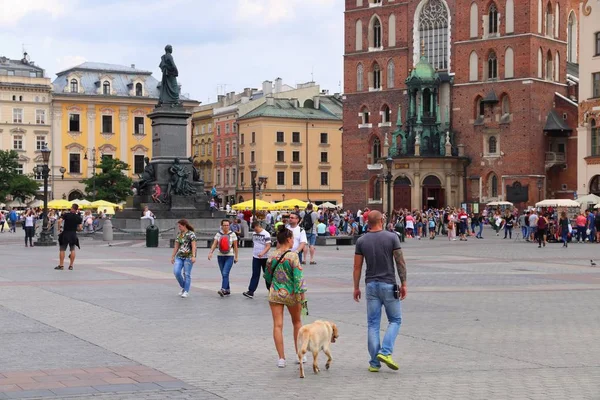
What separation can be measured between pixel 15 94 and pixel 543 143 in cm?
5583

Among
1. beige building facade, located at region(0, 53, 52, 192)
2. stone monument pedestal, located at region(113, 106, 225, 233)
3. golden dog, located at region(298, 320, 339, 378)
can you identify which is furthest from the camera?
beige building facade, located at region(0, 53, 52, 192)

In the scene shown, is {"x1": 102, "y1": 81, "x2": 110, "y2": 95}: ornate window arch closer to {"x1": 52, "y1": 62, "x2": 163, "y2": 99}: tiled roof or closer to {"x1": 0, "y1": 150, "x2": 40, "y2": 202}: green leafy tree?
{"x1": 52, "y1": 62, "x2": 163, "y2": 99}: tiled roof

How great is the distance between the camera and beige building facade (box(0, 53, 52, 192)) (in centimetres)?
10456

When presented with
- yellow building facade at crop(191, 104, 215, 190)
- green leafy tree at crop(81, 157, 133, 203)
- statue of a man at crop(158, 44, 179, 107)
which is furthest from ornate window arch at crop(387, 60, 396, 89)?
yellow building facade at crop(191, 104, 215, 190)

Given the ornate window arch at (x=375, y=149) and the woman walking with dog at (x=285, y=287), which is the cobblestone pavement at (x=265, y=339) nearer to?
the woman walking with dog at (x=285, y=287)

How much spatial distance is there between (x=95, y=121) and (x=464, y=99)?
145ft

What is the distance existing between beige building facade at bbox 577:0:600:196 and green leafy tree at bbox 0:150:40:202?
4883 centimetres

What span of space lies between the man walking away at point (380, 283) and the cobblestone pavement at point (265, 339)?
1.05 ft

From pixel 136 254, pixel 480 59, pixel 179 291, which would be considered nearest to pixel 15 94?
pixel 480 59

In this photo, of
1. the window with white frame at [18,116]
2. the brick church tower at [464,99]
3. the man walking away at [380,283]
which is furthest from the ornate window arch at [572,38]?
the man walking away at [380,283]

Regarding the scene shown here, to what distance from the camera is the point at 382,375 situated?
10852 mm

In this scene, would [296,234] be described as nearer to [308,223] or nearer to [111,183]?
[308,223]

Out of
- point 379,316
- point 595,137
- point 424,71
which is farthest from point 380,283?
point 424,71

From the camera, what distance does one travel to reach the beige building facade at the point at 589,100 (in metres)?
61.8
